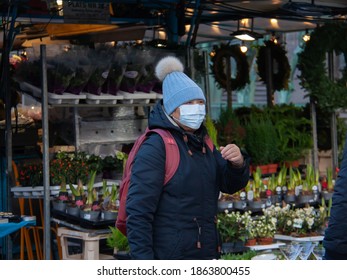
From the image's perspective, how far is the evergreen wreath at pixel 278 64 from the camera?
1344cm

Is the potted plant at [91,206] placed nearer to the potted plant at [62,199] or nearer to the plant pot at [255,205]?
the potted plant at [62,199]

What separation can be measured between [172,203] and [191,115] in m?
0.46

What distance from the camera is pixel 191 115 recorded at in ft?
14.8

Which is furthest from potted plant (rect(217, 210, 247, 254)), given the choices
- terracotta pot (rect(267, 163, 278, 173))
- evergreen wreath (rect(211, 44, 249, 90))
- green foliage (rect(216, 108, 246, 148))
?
evergreen wreath (rect(211, 44, 249, 90))

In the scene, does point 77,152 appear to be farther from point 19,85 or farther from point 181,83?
point 181,83

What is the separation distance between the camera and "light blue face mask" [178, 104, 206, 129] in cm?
451

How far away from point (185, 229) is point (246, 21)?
9267 mm

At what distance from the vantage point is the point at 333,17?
12.2 meters

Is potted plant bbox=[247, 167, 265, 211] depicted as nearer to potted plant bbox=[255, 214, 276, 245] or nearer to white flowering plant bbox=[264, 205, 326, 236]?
white flowering plant bbox=[264, 205, 326, 236]

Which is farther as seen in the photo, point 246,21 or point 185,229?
point 246,21

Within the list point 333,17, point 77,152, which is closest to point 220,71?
point 333,17

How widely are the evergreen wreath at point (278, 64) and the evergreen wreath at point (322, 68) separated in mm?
1923

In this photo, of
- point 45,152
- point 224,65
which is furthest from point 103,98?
point 224,65

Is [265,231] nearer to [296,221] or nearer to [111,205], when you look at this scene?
[296,221]
